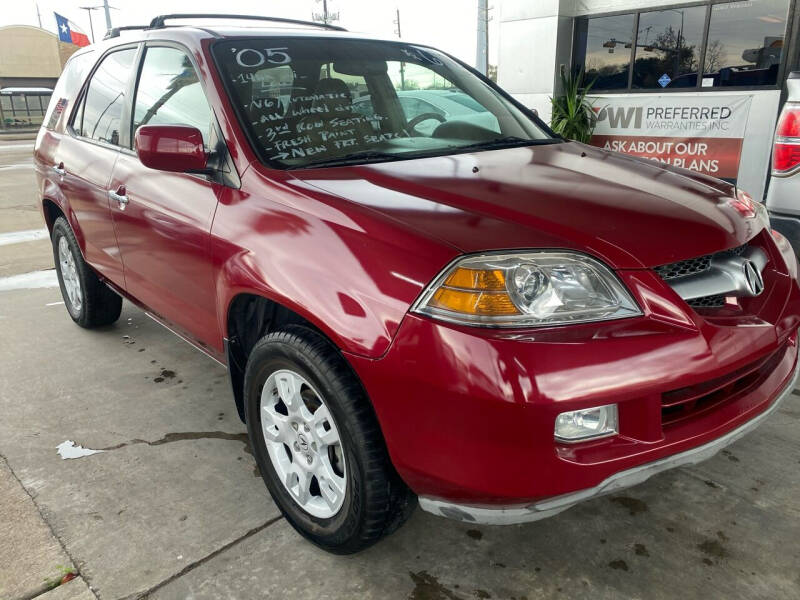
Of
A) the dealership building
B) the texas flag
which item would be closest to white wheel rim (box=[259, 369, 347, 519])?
the dealership building

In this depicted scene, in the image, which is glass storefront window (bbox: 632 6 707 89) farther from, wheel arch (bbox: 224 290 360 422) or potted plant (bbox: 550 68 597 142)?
wheel arch (bbox: 224 290 360 422)

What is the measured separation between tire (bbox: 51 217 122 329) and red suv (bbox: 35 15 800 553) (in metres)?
1.20

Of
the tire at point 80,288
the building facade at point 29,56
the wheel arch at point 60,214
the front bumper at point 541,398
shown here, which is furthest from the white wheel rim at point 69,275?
the building facade at point 29,56

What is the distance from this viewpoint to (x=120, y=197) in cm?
300

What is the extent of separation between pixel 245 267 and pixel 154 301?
40.9 inches

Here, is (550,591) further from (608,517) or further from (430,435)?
(430,435)

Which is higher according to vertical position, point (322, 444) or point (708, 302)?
point (708, 302)

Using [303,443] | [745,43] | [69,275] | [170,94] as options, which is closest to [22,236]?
[69,275]

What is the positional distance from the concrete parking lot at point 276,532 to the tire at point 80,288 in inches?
38.3

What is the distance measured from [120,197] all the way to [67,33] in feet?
127

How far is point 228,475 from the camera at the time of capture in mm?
2613

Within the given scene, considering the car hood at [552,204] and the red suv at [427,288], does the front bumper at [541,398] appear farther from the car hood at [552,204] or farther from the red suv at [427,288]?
the car hood at [552,204]

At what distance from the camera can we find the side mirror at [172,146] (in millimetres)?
2271

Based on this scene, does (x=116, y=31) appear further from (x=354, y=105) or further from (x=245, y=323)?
(x=245, y=323)
